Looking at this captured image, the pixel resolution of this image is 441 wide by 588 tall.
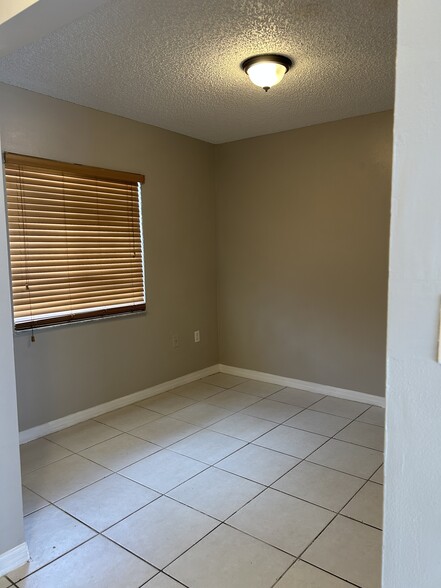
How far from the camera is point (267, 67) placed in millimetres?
2414

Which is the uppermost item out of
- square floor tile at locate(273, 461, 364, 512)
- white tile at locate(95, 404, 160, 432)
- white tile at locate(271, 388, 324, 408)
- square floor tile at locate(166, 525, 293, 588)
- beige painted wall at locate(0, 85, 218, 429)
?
beige painted wall at locate(0, 85, 218, 429)

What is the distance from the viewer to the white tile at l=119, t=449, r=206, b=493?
7.87 ft

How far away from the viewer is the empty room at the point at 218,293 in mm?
793

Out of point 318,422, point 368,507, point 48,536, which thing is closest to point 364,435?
point 318,422

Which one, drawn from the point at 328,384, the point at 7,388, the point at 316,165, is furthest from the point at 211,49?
the point at 328,384

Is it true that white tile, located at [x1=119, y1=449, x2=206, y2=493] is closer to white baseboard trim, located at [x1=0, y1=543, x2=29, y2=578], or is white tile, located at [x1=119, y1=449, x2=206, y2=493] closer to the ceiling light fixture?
white baseboard trim, located at [x1=0, y1=543, x2=29, y2=578]

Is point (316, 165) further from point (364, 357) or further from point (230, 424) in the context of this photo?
point (230, 424)

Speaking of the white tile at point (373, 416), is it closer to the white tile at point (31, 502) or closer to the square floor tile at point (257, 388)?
the square floor tile at point (257, 388)

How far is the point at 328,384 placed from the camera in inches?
150

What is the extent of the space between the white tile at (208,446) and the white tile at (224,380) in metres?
1.08

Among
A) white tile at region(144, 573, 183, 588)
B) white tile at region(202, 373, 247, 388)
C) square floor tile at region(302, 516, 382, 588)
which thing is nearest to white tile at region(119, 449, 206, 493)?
white tile at region(144, 573, 183, 588)

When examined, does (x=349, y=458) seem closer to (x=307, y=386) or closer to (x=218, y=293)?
(x=307, y=386)

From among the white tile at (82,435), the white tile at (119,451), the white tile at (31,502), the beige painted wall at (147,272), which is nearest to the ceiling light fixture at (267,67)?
the beige painted wall at (147,272)

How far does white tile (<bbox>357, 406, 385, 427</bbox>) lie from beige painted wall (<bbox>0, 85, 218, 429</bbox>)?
5.59 feet
